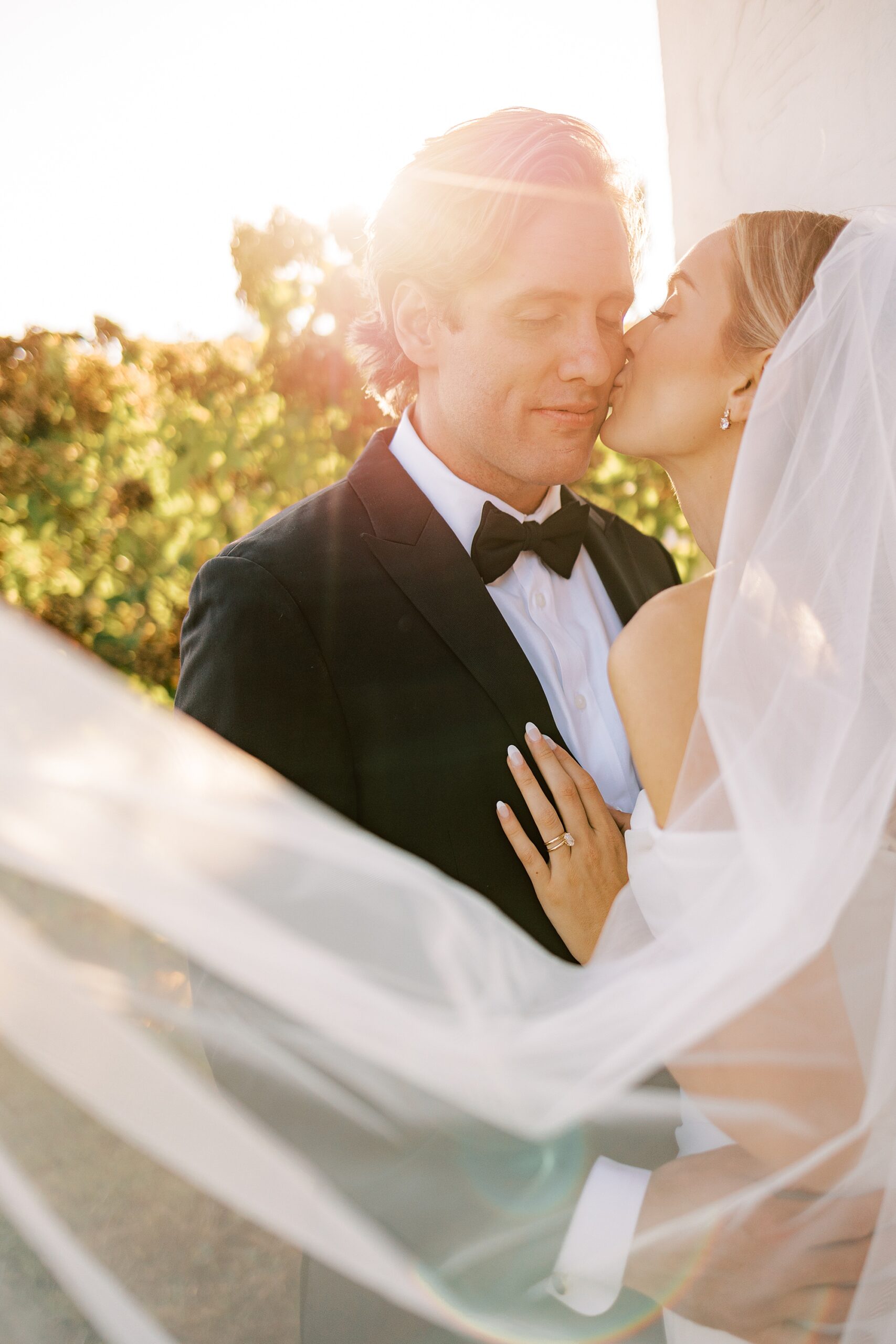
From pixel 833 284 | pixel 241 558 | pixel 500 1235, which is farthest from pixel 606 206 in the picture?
pixel 500 1235

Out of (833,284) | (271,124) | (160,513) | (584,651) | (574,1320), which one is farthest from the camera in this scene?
(160,513)

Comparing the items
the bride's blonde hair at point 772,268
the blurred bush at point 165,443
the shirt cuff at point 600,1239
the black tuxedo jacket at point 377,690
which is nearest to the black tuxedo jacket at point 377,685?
the black tuxedo jacket at point 377,690

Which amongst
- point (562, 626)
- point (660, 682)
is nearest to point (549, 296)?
point (562, 626)

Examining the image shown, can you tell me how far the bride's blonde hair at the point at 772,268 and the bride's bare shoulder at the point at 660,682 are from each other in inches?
21.9

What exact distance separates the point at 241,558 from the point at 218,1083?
1082 mm

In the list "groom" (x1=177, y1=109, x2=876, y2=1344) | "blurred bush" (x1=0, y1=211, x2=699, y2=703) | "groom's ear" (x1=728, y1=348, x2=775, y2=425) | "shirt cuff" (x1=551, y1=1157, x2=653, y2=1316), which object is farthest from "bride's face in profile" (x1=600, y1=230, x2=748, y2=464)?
"blurred bush" (x1=0, y1=211, x2=699, y2=703)

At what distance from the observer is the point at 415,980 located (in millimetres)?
1284

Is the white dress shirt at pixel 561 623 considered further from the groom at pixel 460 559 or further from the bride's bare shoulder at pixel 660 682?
the bride's bare shoulder at pixel 660 682

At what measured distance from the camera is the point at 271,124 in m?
2.97

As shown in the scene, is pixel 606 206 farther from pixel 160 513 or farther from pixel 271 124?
pixel 160 513

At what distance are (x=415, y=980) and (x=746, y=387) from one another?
125 centimetres

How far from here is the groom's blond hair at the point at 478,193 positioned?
2.21 meters

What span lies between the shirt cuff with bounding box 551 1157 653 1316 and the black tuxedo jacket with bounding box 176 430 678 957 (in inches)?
22.1

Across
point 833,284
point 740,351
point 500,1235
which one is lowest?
point 500,1235
